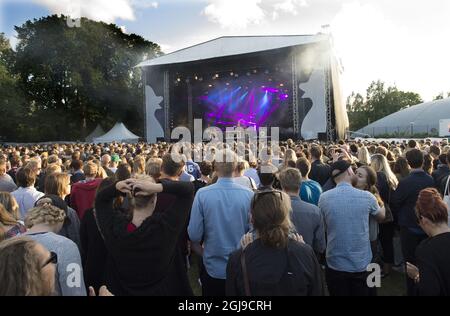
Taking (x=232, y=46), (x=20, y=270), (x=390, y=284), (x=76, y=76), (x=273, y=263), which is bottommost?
(x=390, y=284)

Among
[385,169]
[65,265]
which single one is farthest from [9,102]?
[65,265]

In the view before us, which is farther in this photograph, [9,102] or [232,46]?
[9,102]

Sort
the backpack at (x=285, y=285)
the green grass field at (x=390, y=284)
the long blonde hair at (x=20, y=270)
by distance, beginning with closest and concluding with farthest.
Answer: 1. the long blonde hair at (x=20, y=270)
2. the backpack at (x=285, y=285)
3. the green grass field at (x=390, y=284)

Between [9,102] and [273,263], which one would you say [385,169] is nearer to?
[273,263]

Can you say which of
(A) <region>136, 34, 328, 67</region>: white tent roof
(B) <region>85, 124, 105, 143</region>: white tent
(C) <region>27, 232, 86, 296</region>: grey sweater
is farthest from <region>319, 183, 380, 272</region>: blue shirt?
(B) <region>85, 124, 105, 143</region>: white tent

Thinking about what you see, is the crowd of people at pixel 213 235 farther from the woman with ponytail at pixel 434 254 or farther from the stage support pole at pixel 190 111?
the stage support pole at pixel 190 111

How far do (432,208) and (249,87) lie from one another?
2388 cm

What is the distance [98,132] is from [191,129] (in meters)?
17.0

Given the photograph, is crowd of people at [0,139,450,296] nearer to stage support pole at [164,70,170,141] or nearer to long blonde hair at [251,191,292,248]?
long blonde hair at [251,191,292,248]

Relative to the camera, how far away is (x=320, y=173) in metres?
5.89

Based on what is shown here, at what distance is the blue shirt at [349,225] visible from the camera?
11.0 feet

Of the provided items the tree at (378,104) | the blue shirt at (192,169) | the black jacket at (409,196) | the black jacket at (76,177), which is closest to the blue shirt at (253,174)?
the blue shirt at (192,169)

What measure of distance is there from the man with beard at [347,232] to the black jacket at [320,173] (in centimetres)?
231

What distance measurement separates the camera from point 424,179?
14.2 ft
